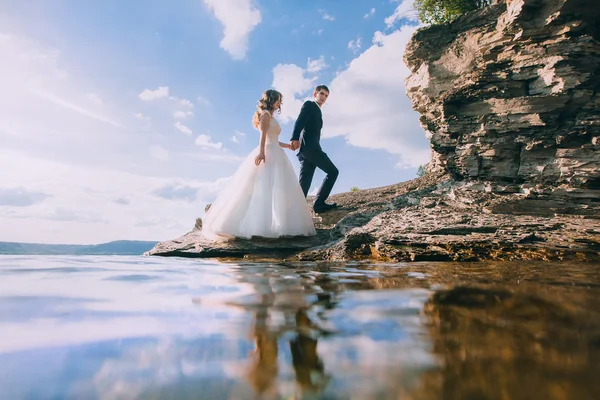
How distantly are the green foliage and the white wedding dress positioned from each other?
48.1 feet

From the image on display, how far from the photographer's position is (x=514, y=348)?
1170 millimetres

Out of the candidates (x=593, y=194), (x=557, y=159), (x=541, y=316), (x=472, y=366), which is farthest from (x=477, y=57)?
(x=472, y=366)

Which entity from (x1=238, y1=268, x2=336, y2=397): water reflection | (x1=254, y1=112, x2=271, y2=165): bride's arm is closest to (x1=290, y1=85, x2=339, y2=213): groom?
(x1=254, y1=112, x2=271, y2=165): bride's arm

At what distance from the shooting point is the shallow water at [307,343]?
A: 94cm

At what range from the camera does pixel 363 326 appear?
151 cm

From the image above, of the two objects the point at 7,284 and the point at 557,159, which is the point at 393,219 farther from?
the point at 7,284

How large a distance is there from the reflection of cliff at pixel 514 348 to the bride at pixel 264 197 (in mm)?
4653

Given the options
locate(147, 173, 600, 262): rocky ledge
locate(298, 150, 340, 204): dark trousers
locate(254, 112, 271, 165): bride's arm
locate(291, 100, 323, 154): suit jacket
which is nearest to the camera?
locate(147, 173, 600, 262): rocky ledge

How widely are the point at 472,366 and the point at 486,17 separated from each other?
1141 centimetres

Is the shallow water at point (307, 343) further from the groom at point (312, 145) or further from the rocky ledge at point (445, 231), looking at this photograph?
the groom at point (312, 145)

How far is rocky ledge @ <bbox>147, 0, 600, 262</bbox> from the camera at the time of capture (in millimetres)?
5223

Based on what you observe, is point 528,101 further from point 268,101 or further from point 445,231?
point 268,101

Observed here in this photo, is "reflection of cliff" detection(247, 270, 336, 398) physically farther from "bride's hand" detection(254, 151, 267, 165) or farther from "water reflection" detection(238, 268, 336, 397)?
"bride's hand" detection(254, 151, 267, 165)

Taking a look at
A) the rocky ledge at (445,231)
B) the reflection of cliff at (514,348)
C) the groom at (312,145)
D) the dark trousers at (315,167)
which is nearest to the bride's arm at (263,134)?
the groom at (312,145)
